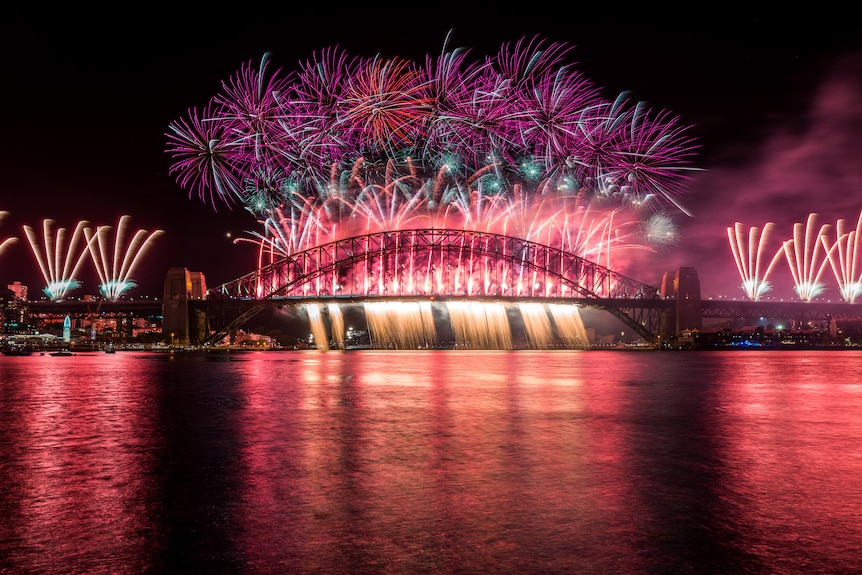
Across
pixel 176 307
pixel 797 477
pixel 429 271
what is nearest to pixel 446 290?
pixel 429 271

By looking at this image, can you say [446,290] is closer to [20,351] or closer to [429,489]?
[20,351]

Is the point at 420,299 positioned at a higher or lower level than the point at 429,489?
higher

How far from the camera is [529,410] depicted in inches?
1128

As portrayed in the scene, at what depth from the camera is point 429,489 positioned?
14.1 m

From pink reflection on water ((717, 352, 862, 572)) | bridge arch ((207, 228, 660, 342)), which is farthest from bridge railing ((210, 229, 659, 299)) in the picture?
pink reflection on water ((717, 352, 862, 572))

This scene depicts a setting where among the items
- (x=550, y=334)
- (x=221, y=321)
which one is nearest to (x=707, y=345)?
(x=550, y=334)

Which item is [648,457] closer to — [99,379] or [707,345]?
[99,379]

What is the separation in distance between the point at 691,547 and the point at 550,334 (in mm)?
139736

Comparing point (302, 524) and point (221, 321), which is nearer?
point (302, 524)

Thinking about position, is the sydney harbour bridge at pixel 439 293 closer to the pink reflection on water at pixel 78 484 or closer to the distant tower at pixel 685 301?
the distant tower at pixel 685 301

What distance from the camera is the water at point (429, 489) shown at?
32.5 feet

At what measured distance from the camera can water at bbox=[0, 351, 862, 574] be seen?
32.5 feet

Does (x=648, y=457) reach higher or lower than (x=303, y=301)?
lower

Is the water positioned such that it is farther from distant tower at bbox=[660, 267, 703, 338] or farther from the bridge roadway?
distant tower at bbox=[660, 267, 703, 338]
